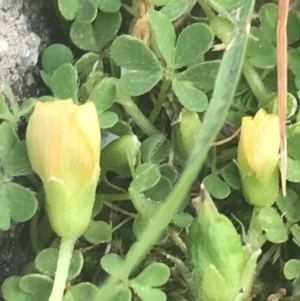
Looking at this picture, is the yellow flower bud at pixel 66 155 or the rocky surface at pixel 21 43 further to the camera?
the rocky surface at pixel 21 43

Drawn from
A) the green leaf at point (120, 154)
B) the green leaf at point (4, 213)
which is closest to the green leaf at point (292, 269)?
the green leaf at point (120, 154)

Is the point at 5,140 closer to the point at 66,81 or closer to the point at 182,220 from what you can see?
the point at 66,81

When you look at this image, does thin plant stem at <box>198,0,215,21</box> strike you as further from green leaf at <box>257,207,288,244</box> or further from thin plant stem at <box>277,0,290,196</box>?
green leaf at <box>257,207,288,244</box>

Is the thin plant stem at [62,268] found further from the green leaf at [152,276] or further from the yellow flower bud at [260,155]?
the yellow flower bud at [260,155]

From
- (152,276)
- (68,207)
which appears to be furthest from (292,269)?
(68,207)

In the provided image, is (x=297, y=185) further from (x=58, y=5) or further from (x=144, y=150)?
(x=58, y=5)

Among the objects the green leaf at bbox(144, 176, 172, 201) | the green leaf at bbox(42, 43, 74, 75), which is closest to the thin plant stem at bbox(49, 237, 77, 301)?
the green leaf at bbox(144, 176, 172, 201)

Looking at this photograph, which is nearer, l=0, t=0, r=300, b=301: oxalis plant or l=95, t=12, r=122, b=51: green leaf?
l=0, t=0, r=300, b=301: oxalis plant

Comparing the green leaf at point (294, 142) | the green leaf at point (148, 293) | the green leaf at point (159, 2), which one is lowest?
the green leaf at point (148, 293)
